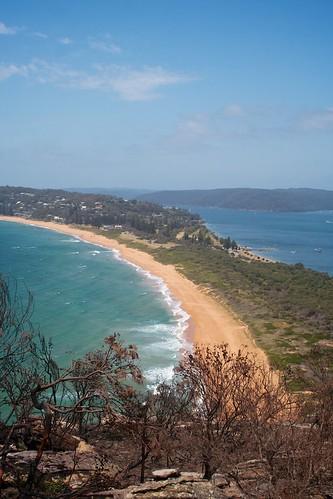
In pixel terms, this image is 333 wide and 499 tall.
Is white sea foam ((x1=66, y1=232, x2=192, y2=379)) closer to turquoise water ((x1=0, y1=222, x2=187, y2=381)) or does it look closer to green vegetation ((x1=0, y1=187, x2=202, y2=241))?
turquoise water ((x1=0, y1=222, x2=187, y2=381))

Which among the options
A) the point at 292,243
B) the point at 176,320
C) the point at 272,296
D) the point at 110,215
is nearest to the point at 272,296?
the point at 272,296

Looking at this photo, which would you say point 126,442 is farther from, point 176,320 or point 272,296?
point 272,296

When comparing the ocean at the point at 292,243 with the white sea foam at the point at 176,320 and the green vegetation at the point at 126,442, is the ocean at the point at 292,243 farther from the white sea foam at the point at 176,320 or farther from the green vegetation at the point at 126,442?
the green vegetation at the point at 126,442

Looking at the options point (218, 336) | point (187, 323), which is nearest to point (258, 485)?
point (218, 336)

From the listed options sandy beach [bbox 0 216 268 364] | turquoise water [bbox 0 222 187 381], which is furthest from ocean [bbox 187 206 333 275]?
turquoise water [bbox 0 222 187 381]

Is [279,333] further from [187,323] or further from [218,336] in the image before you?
[187,323]

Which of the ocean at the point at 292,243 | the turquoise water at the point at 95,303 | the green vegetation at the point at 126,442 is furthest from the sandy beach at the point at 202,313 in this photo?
the ocean at the point at 292,243
